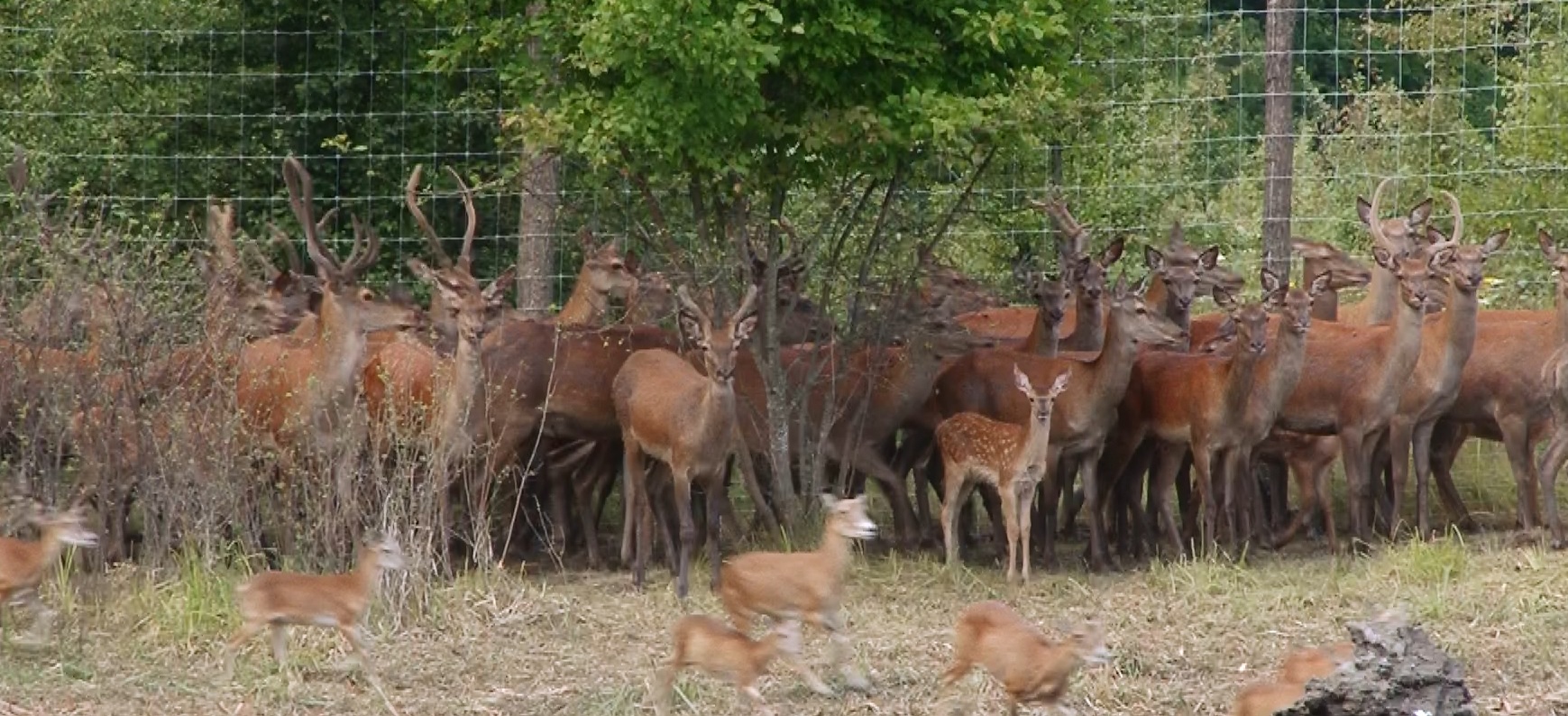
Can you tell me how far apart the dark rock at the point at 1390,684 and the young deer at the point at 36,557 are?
4.84m

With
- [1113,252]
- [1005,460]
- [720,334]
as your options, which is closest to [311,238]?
[720,334]

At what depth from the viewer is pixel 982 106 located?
1259 cm

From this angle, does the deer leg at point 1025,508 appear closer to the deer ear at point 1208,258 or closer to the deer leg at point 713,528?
the deer leg at point 713,528

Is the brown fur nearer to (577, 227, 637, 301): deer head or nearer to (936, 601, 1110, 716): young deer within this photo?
(577, 227, 637, 301): deer head

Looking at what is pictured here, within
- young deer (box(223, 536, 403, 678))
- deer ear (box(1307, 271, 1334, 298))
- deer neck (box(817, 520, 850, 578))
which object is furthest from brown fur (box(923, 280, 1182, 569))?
young deer (box(223, 536, 403, 678))

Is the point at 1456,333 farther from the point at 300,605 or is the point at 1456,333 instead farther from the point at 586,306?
the point at 300,605

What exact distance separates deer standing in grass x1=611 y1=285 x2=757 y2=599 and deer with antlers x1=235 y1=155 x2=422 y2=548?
128 centimetres

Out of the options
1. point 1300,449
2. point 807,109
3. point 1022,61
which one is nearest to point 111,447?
point 807,109

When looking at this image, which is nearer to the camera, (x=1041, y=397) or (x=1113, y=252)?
(x=1041, y=397)

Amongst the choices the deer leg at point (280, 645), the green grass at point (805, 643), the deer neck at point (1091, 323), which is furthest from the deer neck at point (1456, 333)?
the deer leg at point (280, 645)

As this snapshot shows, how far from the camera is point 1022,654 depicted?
9188 mm

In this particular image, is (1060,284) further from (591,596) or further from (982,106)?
(591,596)

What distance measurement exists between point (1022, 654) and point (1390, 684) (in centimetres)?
129

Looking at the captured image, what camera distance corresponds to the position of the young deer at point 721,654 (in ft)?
30.8
